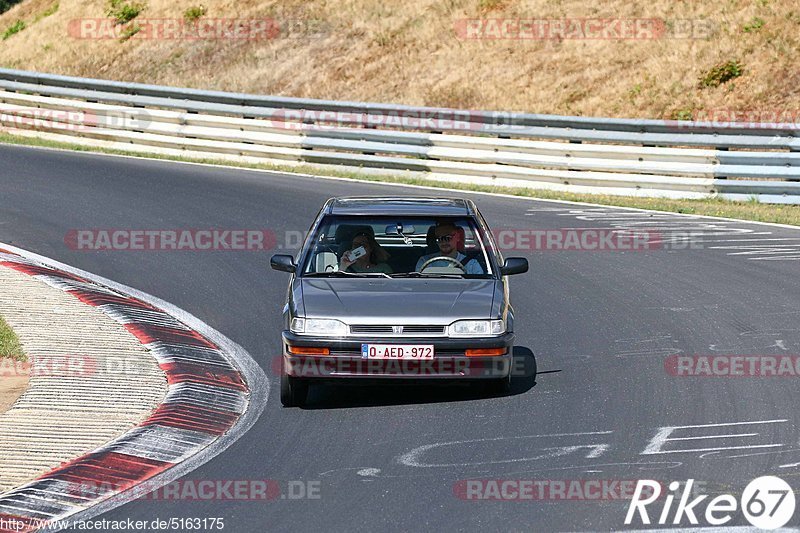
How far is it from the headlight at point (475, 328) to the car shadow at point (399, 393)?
37 centimetres

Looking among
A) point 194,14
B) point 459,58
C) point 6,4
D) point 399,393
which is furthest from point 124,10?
point 399,393

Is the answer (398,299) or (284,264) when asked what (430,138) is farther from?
(398,299)

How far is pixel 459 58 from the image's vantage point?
29609 mm

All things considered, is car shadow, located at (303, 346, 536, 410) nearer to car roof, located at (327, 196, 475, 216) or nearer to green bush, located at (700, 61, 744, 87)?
car roof, located at (327, 196, 475, 216)

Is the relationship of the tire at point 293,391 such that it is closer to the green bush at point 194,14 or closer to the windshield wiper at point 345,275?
the windshield wiper at point 345,275

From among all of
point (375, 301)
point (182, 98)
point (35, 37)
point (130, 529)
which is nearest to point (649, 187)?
point (182, 98)

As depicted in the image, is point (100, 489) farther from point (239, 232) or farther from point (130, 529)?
point (239, 232)

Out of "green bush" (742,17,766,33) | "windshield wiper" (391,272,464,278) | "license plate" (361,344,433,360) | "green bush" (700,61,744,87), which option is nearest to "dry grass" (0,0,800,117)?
"green bush" (742,17,766,33)

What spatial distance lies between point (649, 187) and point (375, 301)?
1210cm

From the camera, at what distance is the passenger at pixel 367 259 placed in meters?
10.2

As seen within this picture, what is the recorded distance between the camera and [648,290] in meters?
13.8

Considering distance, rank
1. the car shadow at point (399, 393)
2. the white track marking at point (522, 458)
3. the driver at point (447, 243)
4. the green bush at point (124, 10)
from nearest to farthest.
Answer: the white track marking at point (522, 458)
the car shadow at point (399, 393)
the driver at point (447, 243)
the green bush at point (124, 10)

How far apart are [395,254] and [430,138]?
39.6ft

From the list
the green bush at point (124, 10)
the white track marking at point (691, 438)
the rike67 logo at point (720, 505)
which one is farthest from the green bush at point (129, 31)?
the rike67 logo at point (720, 505)
